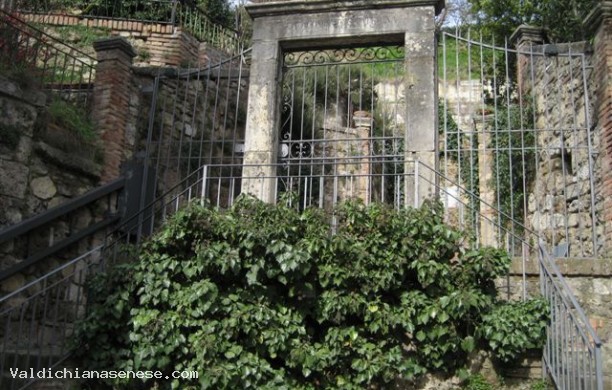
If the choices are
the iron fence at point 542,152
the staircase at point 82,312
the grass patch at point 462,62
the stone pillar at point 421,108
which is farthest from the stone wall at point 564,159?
the staircase at point 82,312

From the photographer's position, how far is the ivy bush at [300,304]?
5.94 metres

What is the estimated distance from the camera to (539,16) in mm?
13945

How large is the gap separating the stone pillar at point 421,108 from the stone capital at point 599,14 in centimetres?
211

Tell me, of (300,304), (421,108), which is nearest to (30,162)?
(300,304)

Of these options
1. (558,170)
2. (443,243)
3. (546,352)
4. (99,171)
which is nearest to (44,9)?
(99,171)

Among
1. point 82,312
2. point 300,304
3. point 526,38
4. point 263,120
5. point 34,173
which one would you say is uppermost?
point 526,38

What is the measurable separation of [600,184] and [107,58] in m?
6.61

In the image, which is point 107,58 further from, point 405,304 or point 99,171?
point 405,304

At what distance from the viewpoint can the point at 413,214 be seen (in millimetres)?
6523

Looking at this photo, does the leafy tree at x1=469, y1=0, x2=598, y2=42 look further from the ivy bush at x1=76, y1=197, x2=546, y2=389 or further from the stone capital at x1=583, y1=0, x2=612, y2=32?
the ivy bush at x1=76, y1=197, x2=546, y2=389

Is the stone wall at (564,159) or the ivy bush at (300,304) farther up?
the stone wall at (564,159)

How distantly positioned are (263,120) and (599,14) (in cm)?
425

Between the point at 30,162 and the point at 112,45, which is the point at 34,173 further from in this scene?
the point at 112,45

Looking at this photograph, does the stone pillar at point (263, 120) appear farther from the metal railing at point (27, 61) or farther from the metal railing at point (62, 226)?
the metal railing at point (27, 61)
